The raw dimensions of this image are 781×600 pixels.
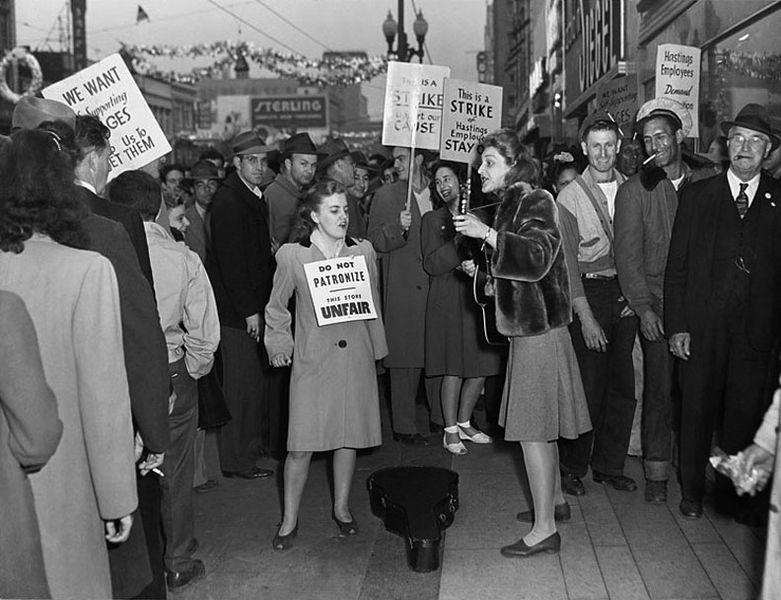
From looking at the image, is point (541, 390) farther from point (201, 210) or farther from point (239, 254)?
point (201, 210)

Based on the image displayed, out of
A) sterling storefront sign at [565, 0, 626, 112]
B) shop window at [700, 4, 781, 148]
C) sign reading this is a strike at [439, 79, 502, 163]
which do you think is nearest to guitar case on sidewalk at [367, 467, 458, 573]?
sign reading this is a strike at [439, 79, 502, 163]

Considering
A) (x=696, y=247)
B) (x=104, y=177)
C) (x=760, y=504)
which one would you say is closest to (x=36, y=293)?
(x=104, y=177)

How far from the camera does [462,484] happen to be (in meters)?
7.02

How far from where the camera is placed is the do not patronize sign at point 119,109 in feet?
20.5

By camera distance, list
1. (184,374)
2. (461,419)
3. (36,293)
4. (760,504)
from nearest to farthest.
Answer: (36,293)
(184,374)
(760,504)
(461,419)

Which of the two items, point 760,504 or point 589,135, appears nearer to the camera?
point 760,504

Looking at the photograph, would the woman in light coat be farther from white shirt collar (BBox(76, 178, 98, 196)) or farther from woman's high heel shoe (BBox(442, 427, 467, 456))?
woman's high heel shoe (BBox(442, 427, 467, 456))

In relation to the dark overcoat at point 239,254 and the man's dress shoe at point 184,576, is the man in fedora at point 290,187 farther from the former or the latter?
the man's dress shoe at point 184,576

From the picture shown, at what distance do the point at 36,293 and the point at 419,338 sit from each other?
5498mm

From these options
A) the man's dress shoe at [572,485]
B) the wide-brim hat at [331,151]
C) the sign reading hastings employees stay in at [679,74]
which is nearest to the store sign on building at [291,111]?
the wide-brim hat at [331,151]

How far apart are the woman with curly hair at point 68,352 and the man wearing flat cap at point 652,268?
387cm

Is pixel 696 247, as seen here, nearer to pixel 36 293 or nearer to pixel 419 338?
pixel 419 338

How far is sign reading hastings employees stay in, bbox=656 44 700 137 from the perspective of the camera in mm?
9070

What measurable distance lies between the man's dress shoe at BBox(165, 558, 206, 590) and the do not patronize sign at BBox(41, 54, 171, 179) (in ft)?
7.81
